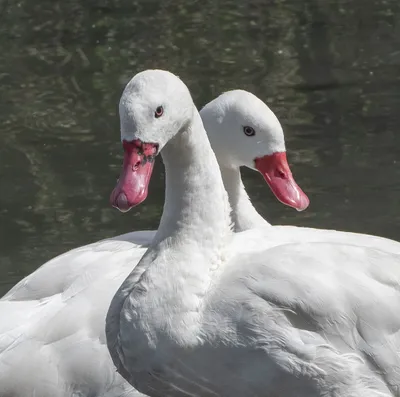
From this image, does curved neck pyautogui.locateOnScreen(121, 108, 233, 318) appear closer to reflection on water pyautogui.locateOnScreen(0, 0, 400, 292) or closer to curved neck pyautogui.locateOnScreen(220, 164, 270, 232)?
curved neck pyautogui.locateOnScreen(220, 164, 270, 232)

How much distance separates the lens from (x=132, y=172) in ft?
14.3

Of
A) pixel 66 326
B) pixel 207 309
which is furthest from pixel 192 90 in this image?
pixel 207 309

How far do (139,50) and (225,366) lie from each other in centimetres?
724

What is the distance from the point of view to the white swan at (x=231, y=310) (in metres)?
4.57

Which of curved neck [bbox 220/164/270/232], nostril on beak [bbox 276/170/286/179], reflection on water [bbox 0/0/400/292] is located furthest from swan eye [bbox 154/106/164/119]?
reflection on water [bbox 0/0/400/292]

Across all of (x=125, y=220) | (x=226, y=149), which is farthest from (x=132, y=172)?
(x=125, y=220)

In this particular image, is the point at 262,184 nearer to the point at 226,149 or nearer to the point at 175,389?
the point at 226,149

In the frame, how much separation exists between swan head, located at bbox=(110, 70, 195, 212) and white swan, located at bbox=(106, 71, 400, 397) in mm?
25

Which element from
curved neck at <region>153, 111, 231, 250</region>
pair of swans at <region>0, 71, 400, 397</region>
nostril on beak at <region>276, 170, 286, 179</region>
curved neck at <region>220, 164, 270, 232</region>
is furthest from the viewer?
curved neck at <region>220, 164, 270, 232</region>

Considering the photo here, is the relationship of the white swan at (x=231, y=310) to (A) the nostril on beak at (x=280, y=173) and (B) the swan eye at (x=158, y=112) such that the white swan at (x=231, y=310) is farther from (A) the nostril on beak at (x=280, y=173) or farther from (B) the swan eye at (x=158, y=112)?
(A) the nostril on beak at (x=280, y=173)

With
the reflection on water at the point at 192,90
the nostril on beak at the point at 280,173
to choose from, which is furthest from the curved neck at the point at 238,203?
the reflection on water at the point at 192,90

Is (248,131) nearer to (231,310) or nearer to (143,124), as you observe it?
(231,310)

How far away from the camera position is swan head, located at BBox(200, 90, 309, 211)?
233 inches

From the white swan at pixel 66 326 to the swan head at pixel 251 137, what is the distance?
0.72 meters
